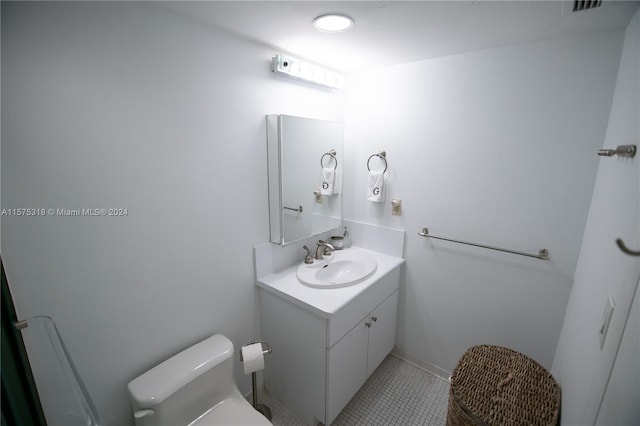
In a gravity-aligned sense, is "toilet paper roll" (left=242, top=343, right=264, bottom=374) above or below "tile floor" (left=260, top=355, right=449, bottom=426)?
above

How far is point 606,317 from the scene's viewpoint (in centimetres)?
87

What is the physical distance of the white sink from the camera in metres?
1.88

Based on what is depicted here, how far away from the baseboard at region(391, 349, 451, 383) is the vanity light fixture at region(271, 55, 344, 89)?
2171 mm

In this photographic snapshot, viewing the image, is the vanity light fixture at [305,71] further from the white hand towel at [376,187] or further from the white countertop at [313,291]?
the white countertop at [313,291]

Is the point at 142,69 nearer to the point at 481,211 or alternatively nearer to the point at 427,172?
the point at 427,172

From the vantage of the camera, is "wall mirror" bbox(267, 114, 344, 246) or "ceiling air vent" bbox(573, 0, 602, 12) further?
"wall mirror" bbox(267, 114, 344, 246)

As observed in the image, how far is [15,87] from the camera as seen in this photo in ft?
3.03

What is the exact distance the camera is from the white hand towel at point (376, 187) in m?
2.10

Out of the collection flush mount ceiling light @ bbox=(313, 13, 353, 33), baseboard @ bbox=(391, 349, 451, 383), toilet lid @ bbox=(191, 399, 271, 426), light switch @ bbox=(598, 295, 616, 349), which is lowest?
baseboard @ bbox=(391, 349, 451, 383)

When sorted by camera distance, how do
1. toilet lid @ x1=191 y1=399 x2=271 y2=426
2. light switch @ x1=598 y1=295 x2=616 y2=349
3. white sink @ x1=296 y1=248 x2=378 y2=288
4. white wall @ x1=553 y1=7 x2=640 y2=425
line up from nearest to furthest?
white wall @ x1=553 y1=7 x2=640 y2=425 < light switch @ x1=598 y1=295 x2=616 y2=349 < toilet lid @ x1=191 y1=399 x2=271 y2=426 < white sink @ x1=296 y1=248 x2=378 y2=288

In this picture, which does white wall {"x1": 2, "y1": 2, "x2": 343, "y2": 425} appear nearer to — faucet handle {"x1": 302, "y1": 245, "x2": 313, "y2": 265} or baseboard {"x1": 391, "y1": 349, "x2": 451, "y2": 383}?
faucet handle {"x1": 302, "y1": 245, "x2": 313, "y2": 265}

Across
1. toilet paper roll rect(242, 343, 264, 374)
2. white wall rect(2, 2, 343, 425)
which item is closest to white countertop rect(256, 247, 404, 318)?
white wall rect(2, 2, 343, 425)

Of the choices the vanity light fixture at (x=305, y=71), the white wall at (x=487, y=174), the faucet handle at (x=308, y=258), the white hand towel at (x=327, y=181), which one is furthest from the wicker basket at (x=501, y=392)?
the vanity light fixture at (x=305, y=71)

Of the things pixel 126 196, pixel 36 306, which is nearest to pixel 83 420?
pixel 36 306
